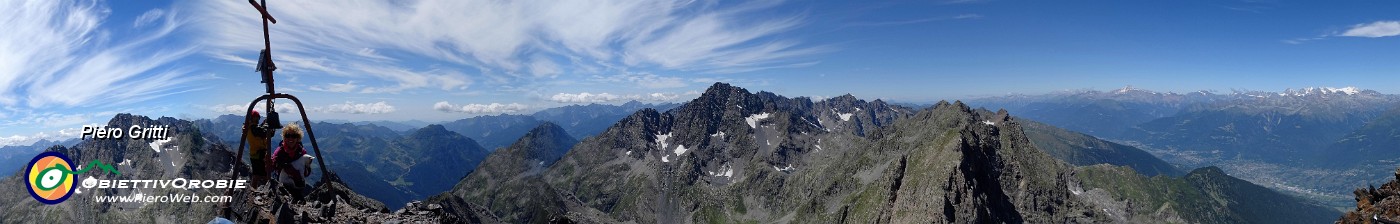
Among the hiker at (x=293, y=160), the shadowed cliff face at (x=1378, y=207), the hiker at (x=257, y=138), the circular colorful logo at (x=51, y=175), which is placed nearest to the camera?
the hiker at (x=257, y=138)

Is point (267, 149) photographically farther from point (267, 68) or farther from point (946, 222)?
point (946, 222)

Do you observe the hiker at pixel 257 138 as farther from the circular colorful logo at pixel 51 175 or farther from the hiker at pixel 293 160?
the circular colorful logo at pixel 51 175

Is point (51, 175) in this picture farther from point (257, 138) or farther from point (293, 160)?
point (257, 138)

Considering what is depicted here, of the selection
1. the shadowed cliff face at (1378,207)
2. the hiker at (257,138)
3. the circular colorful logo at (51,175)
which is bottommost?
the shadowed cliff face at (1378,207)

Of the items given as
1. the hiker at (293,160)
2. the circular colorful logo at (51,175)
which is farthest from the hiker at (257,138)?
the circular colorful logo at (51,175)

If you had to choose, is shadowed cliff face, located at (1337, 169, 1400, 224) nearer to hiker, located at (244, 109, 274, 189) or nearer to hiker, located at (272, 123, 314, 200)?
hiker, located at (244, 109, 274, 189)

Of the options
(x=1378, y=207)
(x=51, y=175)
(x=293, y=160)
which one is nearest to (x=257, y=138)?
(x=293, y=160)

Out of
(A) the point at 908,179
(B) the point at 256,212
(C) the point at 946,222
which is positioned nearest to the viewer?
(B) the point at 256,212

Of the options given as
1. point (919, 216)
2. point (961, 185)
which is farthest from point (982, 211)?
point (919, 216)
